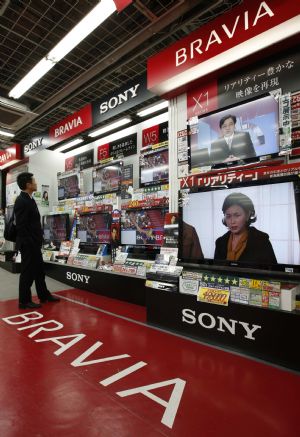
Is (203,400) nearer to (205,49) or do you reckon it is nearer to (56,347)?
(56,347)

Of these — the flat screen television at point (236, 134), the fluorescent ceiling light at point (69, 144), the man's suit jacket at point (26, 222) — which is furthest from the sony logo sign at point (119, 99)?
the man's suit jacket at point (26, 222)

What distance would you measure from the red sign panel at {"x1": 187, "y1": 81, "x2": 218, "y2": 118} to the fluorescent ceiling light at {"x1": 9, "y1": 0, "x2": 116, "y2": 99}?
1181 millimetres

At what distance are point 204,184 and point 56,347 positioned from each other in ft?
6.32

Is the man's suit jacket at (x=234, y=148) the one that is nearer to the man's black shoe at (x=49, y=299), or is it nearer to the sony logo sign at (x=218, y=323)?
the sony logo sign at (x=218, y=323)

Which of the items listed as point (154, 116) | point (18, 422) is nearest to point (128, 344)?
point (18, 422)

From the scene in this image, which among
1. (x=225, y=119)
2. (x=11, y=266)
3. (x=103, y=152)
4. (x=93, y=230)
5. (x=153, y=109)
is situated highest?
(x=153, y=109)

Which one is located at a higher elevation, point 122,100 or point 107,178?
point 122,100

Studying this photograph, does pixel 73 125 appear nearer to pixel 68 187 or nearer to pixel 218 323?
pixel 68 187

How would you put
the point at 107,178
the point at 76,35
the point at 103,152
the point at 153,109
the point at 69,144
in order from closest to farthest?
1. the point at 76,35
2. the point at 153,109
3. the point at 107,178
4. the point at 103,152
5. the point at 69,144

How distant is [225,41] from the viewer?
2.59m

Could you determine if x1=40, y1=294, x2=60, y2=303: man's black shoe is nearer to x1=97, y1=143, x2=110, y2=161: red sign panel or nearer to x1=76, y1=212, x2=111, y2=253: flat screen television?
A: x1=76, y1=212, x2=111, y2=253: flat screen television

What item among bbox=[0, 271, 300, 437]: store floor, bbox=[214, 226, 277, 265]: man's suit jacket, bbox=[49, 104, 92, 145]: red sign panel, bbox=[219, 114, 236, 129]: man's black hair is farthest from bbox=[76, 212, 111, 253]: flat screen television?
bbox=[214, 226, 277, 265]: man's suit jacket

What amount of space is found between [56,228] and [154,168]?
274cm

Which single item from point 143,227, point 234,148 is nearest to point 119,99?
point 143,227
